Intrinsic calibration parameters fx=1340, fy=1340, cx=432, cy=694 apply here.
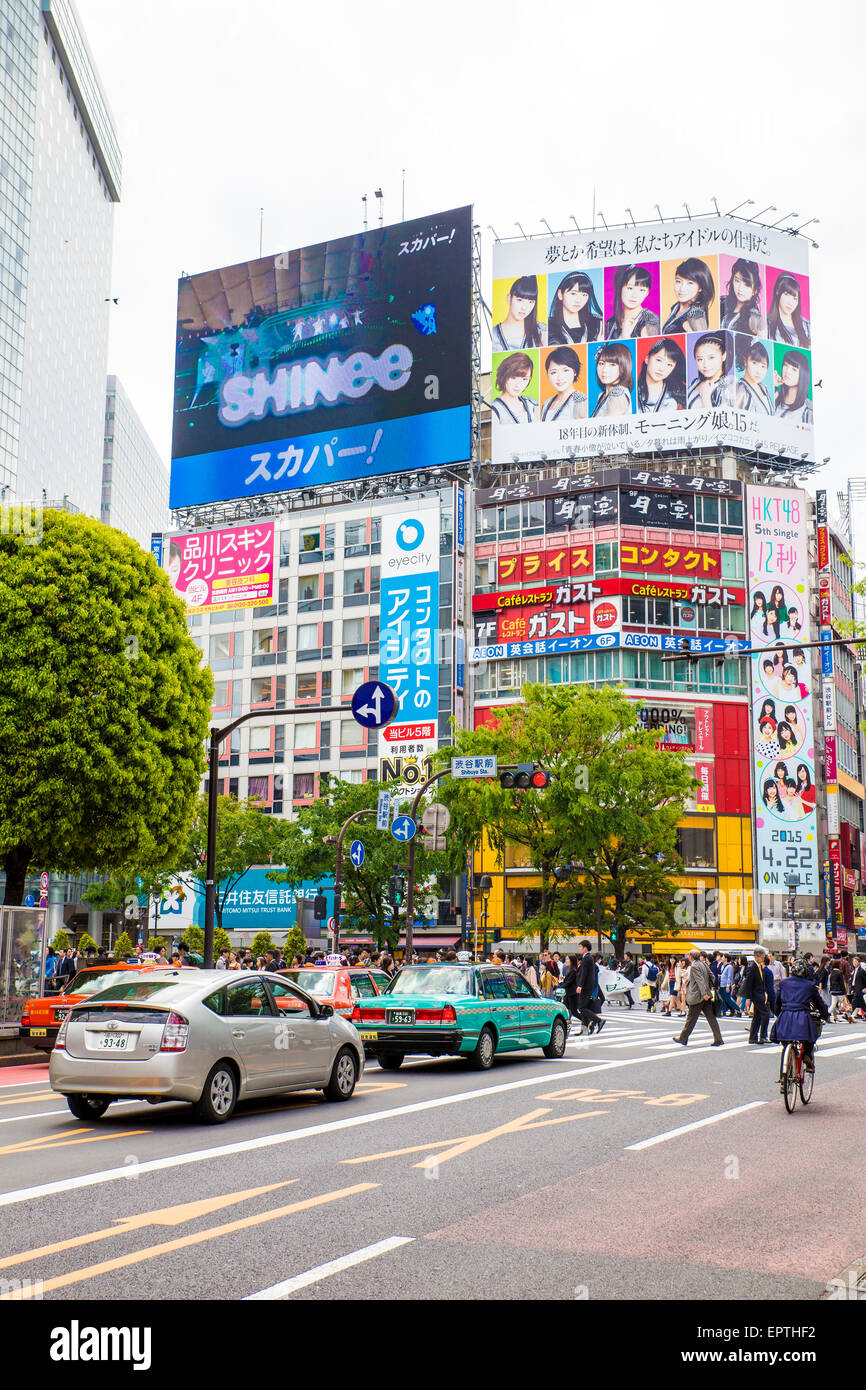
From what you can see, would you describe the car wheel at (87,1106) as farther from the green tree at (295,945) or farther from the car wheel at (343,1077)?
the green tree at (295,945)

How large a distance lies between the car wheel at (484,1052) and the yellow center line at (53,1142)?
7.29m

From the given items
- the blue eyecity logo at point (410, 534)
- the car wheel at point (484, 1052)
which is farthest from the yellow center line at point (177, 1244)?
the blue eyecity logo at point (410, 534)

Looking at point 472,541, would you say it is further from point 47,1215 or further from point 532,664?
point 47,1215

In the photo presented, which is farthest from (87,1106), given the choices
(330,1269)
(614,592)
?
(614,592)

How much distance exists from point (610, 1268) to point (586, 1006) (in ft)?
69.4

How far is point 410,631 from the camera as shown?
74938 millimetres

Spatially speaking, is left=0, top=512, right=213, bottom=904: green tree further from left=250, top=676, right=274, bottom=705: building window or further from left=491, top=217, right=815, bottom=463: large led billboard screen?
left=250, top=676, right=274, bottom=705: building window

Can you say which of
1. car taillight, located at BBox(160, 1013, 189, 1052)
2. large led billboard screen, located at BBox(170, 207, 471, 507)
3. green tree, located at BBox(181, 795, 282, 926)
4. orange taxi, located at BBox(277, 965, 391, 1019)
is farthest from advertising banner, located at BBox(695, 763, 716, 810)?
car taillight, located at BBox(160, 1013, 189, 1052)

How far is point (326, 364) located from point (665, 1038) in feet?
199

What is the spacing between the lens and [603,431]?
74.3 m

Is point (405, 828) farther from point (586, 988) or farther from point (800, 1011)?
point (800, 1011)

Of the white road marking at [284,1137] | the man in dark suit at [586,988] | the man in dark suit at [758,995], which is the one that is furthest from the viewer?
the man in dark suit at [586,988]

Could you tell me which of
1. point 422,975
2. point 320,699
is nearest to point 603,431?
point 320,699

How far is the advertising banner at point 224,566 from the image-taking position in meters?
83.2
